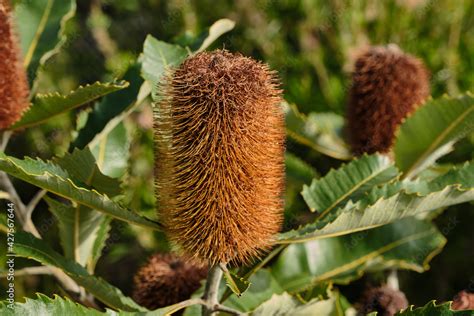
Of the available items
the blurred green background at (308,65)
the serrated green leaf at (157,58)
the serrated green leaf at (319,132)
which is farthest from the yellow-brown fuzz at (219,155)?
the blurred green background at (308,65)

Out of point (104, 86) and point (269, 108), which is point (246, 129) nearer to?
point (269, 108)

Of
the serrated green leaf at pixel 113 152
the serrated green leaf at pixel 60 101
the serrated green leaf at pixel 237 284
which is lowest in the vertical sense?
the serrated green leaf at pixel 237 284

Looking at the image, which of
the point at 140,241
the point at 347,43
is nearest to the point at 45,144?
the point at 140,241

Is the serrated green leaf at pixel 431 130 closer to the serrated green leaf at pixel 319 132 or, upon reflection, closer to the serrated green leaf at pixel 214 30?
the serrated green leaf at pixel 319 132

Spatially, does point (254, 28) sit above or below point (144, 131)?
above

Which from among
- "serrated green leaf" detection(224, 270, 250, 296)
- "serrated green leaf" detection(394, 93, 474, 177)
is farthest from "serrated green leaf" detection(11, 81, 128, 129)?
"serrated green leaf" detection(394, 93, 474, 177)
